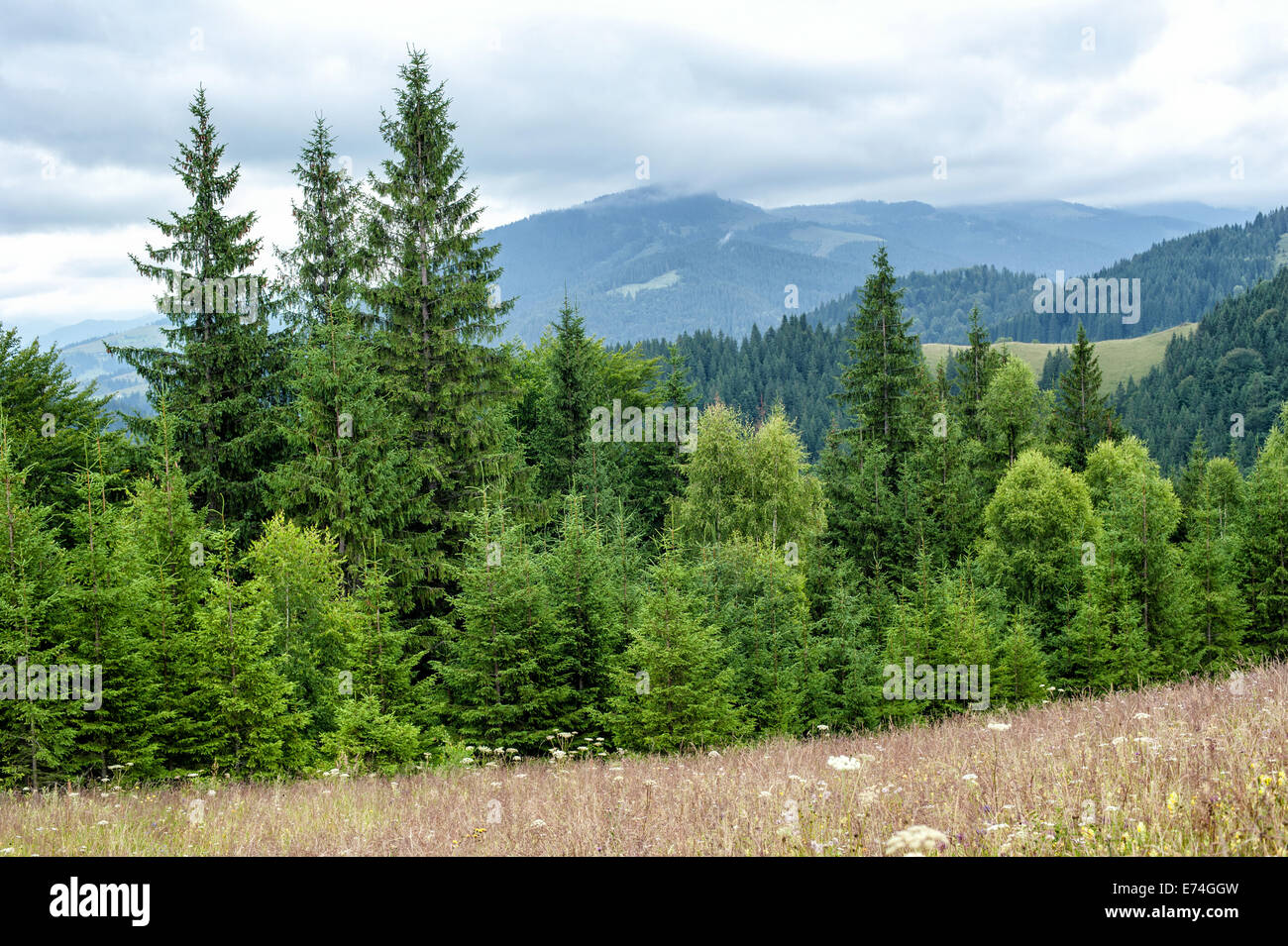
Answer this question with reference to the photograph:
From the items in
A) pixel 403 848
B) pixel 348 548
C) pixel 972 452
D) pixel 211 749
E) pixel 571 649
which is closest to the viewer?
pixel 403 848

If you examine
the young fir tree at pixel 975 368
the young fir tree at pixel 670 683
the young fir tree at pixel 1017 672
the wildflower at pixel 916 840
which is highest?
the young fir tree at pixel 975 368

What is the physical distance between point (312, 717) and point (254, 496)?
13179 mm

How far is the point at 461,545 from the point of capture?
29.5 m

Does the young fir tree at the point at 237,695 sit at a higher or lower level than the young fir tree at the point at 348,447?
lower

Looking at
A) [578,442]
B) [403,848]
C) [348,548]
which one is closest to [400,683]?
[348,548]

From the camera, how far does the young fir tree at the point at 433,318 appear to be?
29.2 m

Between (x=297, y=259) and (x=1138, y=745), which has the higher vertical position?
(x=297, y=259)

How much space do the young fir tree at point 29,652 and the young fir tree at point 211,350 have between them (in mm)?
12945

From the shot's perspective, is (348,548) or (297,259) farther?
(297,259)

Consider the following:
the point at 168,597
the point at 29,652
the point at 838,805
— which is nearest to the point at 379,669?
the point at 168,597

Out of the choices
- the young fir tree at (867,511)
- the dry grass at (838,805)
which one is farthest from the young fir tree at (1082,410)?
the dry grass at (838,805)

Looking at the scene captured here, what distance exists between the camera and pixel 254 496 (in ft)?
99.6

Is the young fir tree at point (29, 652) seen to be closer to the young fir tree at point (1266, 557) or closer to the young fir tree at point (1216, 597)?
the young fir tree at point (1216, 597)
